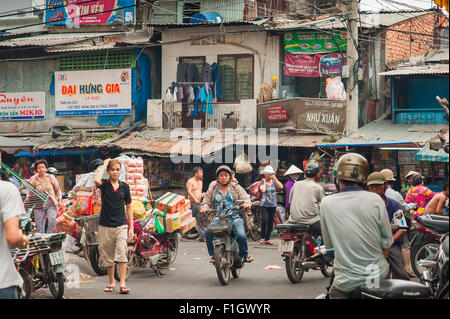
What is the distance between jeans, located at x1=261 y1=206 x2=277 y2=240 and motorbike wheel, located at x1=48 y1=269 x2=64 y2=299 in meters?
7.29

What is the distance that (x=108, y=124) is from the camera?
2398 centimetres

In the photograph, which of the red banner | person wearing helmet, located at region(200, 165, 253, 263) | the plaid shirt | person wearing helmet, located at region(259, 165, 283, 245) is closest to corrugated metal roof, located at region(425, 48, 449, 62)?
the red banner

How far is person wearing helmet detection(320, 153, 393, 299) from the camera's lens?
515 centimetres

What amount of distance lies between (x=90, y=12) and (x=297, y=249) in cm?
1773

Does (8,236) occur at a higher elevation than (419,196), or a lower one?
higher

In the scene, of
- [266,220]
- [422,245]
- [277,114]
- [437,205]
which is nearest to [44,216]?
[266,220]

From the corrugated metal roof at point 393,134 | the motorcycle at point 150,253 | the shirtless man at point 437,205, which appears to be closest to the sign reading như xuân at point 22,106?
the corrugated metal roof at point 393,134

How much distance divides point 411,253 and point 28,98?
18688mm

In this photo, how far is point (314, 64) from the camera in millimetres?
21438

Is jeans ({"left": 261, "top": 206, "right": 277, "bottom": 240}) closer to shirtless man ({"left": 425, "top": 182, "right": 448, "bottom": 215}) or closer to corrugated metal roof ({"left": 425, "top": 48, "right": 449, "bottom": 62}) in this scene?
shirtless man ({"left": 425, "top": 182, "right": 448, "bottom": 215})

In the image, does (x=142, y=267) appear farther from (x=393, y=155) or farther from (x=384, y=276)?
(x=393, y=155)

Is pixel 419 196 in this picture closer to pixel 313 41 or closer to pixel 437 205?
pixel 437 205

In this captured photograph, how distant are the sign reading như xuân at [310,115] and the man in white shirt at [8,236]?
1588 cm

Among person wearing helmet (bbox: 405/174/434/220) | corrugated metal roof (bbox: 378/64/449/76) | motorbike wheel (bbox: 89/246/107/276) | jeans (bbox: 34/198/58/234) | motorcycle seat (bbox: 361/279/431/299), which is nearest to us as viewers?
motorcycle seat (bbox: 361/279/431/299)
